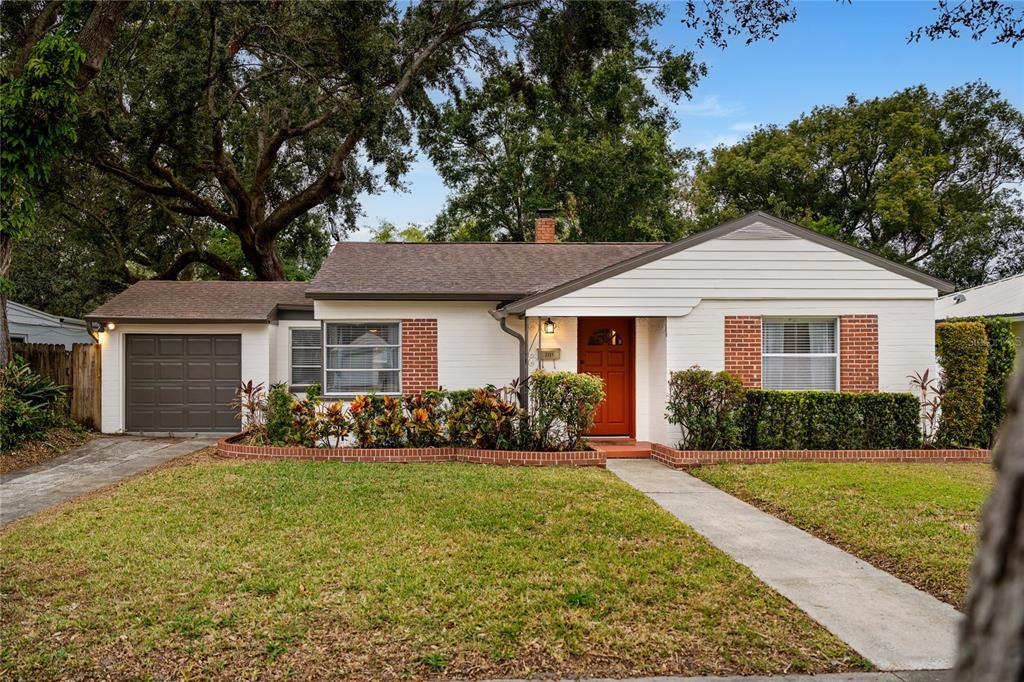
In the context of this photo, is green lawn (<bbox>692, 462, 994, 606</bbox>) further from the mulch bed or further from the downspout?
the mulch bed

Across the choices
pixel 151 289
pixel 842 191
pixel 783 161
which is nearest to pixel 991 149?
pixel 842 191

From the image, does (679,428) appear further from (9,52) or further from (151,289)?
(9,52)

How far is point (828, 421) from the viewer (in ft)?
34.0

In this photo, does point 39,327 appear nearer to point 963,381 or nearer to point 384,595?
point 384,595

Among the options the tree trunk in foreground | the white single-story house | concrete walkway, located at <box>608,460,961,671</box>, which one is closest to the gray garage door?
the white single-story house

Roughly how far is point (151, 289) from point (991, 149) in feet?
109

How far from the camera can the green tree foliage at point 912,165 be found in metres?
28.2

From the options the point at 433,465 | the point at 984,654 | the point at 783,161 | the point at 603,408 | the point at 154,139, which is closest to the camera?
the point at 984,654

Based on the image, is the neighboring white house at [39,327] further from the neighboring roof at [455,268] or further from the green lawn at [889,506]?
the green lawn at [889,506]

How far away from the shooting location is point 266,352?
14.2 meters

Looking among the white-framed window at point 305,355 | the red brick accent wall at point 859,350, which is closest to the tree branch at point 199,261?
the white-framed window at point 305,355

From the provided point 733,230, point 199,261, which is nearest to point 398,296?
point 733,230

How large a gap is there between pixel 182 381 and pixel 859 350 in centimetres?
1331

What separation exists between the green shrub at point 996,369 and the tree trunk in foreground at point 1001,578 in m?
11.9
